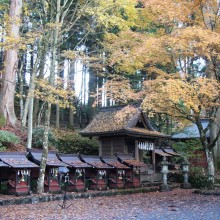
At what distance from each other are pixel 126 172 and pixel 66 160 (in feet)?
12.2

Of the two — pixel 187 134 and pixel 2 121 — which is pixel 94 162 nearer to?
pixel 2 121

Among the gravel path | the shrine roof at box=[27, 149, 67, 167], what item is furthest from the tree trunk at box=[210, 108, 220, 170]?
the shrine roof at box=[27, 149, 67, 167]

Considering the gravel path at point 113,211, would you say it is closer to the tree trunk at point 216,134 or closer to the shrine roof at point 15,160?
the shrine roof at point 15,160

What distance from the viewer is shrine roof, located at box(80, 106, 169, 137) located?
1605cm

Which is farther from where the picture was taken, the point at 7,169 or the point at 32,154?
the point at 32,154

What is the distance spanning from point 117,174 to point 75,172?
103 inches

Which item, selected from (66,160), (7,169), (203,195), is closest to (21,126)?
(66,160)

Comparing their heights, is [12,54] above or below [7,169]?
above

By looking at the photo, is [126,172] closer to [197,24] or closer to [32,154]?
[32,154]

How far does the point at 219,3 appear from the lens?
545 inches

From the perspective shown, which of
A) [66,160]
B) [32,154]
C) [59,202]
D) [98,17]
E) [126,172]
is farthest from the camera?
[126,172]

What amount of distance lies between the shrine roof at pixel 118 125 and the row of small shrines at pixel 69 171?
1433 mm

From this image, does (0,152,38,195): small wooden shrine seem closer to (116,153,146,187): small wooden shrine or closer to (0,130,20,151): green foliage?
(0,130,20,151): green foliage

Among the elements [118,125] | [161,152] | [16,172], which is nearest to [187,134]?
[161,152]
